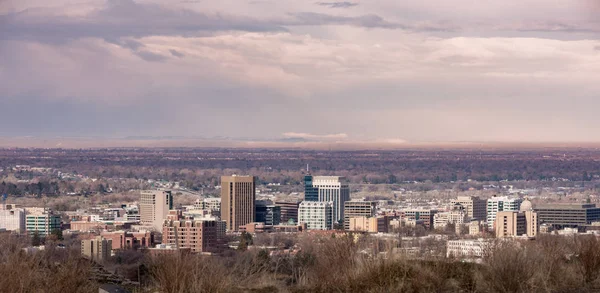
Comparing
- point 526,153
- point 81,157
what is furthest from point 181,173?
point 526,153

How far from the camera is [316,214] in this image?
71.8m

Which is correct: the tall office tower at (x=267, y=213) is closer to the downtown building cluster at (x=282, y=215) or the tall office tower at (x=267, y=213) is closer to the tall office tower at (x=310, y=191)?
the downtown building cluster at (x=282, y=215)

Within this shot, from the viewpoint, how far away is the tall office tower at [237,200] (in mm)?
69000

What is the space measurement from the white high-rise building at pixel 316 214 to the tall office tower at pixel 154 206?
8.49 meters

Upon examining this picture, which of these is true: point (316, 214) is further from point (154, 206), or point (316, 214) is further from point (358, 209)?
point (154, 206)

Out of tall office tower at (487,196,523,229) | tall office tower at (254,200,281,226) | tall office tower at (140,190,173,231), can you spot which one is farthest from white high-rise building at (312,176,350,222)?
tall office tower at (487,196,523,229)

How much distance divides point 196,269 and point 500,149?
385 ft

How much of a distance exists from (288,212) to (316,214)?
187 inches

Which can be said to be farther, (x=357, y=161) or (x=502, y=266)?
(x=357, y=161)

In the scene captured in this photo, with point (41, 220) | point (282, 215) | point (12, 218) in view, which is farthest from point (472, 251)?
point (282, 215)

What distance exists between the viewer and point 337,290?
6.79 meters

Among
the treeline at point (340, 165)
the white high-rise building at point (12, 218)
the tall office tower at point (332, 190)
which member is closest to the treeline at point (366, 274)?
the white high-rise building at point (12, 218)

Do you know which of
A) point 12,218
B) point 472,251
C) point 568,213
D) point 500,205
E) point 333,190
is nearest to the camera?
point 472,251

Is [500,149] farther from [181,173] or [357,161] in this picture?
[181,173]
